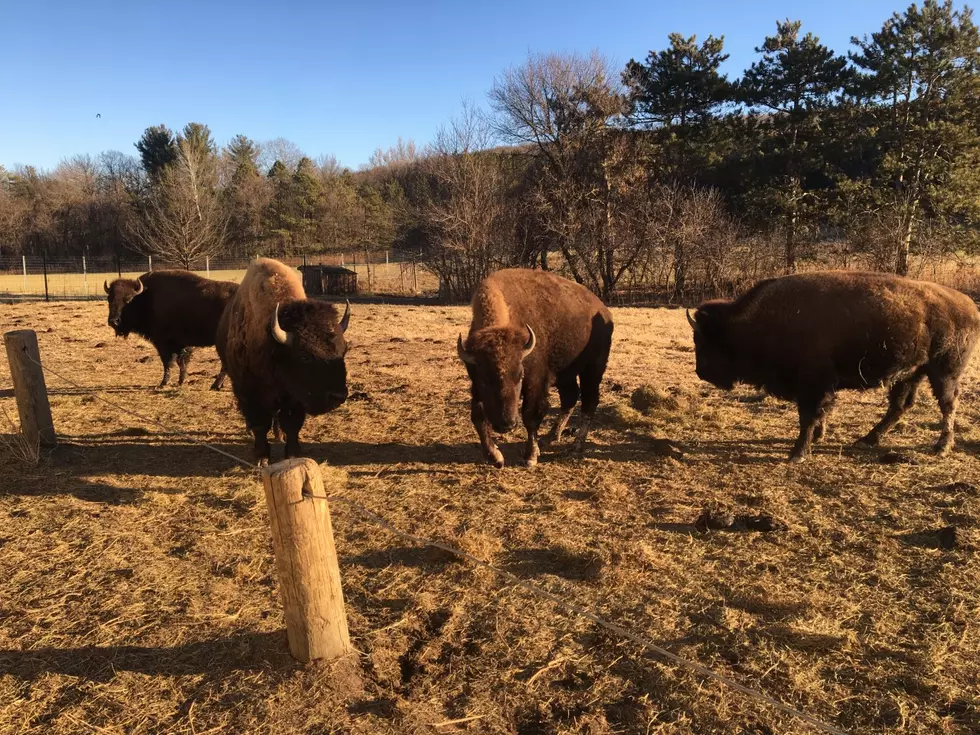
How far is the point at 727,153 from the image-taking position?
29.1 m

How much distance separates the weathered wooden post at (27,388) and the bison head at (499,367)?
5096 mm

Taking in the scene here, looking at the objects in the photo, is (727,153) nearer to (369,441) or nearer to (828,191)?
(828,191)

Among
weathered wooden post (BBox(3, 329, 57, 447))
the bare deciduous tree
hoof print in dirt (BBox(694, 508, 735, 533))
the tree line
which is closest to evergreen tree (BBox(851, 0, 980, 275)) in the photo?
the tree line

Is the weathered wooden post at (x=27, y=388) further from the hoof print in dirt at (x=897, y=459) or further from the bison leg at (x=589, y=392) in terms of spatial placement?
the hoof print in dirt at (x=897, y=459)

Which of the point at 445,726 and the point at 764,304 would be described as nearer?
the point at 445,726

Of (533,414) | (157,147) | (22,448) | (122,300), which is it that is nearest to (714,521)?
(533,414)

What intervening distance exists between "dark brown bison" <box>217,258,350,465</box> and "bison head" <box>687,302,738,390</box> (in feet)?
14.6

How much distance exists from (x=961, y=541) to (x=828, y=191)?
2673 centimetres

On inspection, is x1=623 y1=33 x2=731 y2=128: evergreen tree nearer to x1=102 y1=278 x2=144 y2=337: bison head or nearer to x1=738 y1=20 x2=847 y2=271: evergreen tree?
x1=738 y1=20 x2=847 y2=271: evergreen tree

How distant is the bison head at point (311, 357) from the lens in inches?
225

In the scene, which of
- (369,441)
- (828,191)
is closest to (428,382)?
(369,441)

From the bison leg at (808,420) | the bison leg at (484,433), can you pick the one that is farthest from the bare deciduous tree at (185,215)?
the bison leg at (808,420)

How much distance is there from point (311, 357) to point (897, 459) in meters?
6.49

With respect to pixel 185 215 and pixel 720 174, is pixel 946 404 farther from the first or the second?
pixel 185 215
